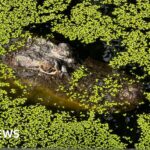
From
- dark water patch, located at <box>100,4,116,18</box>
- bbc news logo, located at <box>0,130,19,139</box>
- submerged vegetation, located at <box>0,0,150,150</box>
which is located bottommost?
bbc news logo, located at <box>0,130,19,139</box>

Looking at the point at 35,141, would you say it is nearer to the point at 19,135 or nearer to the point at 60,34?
the point at 19,135

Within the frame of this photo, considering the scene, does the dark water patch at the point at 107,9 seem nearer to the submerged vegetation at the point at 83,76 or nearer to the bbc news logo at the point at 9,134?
the submerged vegetation at the point at 83,76

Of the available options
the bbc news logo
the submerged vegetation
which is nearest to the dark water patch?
the submerged vegetation

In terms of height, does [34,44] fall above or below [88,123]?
above

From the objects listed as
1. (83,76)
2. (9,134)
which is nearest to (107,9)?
(83,76)

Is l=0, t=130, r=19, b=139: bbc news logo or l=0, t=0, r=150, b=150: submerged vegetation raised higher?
l=0, t=0, r=150, b=150: submerged vegetation

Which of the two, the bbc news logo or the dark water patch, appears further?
the dark water patch

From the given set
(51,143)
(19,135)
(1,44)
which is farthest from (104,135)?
(1,44)

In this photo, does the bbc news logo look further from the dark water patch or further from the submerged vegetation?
the dark water patch
